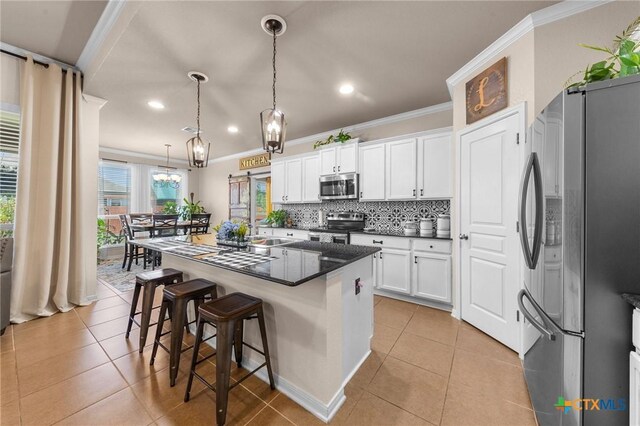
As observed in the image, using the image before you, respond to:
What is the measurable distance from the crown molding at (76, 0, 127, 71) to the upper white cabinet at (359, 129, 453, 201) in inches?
120

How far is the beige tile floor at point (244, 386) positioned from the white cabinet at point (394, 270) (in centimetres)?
81

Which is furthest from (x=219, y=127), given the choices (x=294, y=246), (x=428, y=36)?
(x=428, y=36)

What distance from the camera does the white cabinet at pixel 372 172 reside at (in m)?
3.63

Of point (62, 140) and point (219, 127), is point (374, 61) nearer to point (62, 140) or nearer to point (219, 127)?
point (219, 127)

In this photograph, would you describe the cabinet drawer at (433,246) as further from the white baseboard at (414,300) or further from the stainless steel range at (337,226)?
the stainless steel range at (337,226)

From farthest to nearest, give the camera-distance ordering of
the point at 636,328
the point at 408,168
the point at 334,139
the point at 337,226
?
1. the point at 334,139
2. the point at 337,226
3. the point at 408,168
4. the point at 636,328

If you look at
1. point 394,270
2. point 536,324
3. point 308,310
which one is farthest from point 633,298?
point 394,270

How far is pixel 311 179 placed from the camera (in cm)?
455

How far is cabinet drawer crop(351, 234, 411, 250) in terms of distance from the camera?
3195 mm

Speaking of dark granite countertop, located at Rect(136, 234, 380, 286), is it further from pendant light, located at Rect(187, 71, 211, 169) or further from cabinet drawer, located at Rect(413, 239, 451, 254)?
cabinet drawer, located at Rect(413, 239, 451, 254)

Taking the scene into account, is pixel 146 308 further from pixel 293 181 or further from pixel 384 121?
pixel 384 121

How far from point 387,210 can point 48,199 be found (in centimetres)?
430

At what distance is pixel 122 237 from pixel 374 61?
6781 millimetres

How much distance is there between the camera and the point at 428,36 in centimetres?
206
